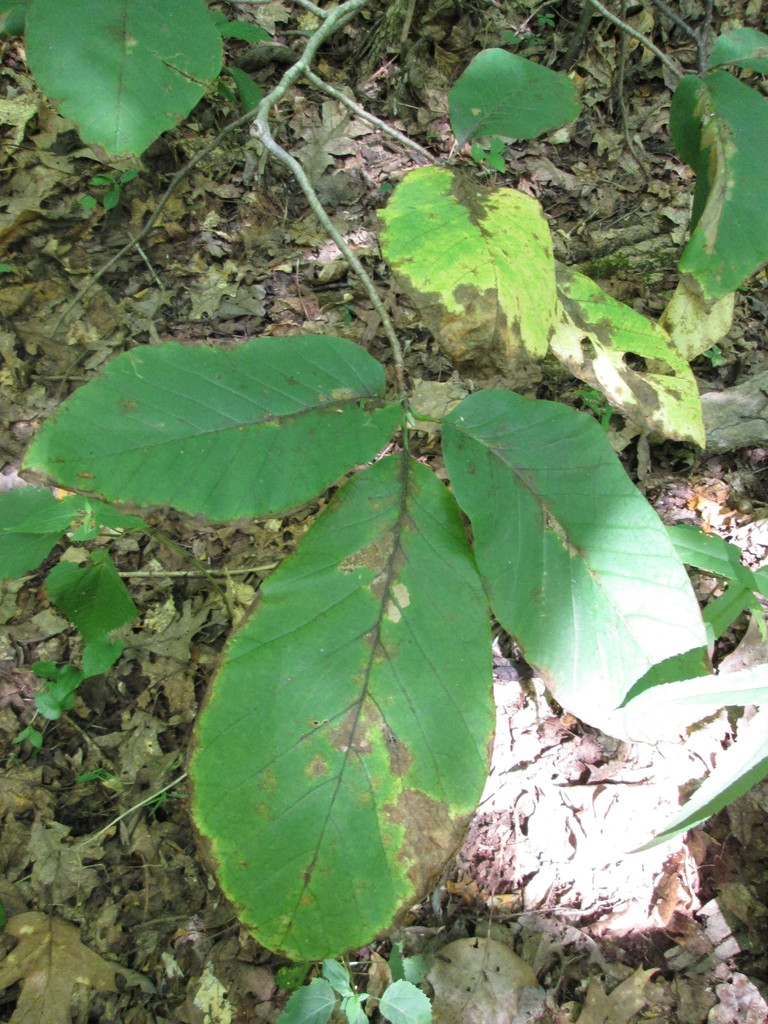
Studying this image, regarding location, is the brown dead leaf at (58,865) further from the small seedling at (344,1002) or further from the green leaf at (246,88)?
the green leaf at (246,88)

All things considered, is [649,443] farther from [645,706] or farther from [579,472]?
[645,706]

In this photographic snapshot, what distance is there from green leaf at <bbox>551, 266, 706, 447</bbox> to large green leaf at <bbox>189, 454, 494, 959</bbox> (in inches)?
16.9

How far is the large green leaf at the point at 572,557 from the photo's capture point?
0.86m

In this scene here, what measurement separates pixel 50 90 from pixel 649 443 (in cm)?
197

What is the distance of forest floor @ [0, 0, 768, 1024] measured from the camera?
5.30 ft

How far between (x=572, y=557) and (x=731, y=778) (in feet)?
1.06

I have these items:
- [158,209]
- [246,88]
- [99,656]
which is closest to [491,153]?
[246,88]

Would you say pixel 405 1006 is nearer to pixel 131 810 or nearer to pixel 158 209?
pixel 131 810

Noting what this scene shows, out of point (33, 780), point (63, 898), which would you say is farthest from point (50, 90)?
point (63, 898)

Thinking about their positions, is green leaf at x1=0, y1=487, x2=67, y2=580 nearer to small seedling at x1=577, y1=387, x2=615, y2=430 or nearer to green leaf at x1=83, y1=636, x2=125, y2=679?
green leaf at x1=83, y1=636, x2=125, y2=679

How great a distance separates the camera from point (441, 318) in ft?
2.88

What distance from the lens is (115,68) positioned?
95 centimetres

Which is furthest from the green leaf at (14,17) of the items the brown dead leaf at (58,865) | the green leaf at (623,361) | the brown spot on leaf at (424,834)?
the brown dead leaf at (58,865)

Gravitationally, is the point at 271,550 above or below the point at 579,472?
below
